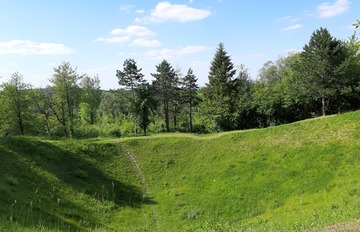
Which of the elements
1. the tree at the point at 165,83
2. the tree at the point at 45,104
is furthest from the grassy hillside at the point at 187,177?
the tree at the point at 165,83

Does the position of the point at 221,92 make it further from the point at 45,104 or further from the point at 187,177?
the point at 45,104

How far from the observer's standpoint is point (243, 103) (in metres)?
55.4

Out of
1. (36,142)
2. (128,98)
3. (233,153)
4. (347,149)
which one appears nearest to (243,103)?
(128,98)

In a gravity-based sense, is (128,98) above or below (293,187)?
above

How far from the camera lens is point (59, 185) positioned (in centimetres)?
2412

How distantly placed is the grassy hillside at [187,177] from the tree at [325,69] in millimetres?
18562

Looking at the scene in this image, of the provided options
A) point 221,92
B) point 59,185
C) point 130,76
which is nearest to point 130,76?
point 130,76

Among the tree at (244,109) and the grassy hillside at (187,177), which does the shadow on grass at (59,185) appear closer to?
the grassy hillside at (187,177)

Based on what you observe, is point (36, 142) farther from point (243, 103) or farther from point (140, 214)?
point (243, 103)

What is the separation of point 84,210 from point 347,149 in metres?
22.0

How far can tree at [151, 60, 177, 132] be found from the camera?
64.6 m

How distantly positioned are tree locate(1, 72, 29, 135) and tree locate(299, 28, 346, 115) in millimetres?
47992

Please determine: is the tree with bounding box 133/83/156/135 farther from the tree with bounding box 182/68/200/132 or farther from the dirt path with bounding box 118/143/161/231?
the dirt path with bounding box 118/143/161/231

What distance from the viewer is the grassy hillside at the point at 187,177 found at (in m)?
20.2
